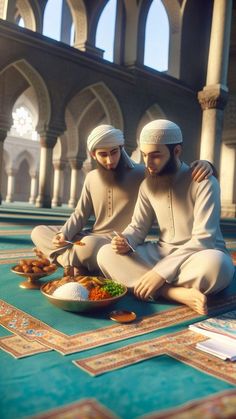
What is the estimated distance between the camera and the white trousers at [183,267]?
189 centimetres

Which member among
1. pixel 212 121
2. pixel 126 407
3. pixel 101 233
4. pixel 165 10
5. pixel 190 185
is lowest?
pixel 126 407

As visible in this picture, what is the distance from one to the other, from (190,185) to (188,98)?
36.1 feet

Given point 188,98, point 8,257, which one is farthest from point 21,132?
point 8,257

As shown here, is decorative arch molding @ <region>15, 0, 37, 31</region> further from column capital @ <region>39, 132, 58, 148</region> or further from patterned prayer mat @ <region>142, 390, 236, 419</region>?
patterned prayer mat @ <region>142, 390, 236, 419</region>

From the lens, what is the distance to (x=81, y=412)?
993mm

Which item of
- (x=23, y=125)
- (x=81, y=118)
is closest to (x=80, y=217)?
(x=81, y=118)

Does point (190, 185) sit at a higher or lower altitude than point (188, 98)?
lower

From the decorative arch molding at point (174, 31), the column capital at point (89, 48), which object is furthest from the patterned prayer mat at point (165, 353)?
the decorative arch molding at point (174, 31)

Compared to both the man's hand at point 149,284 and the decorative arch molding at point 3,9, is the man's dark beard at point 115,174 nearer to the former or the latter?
the man's hand at point 149,284

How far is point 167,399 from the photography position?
1088 millimetres

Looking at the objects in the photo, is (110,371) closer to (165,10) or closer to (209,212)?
(209,212)

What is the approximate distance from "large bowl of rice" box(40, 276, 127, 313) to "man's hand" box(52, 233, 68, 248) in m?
0.49

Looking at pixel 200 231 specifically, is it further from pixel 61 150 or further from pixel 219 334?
pixel 61 150

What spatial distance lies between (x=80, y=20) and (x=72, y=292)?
399 inches
